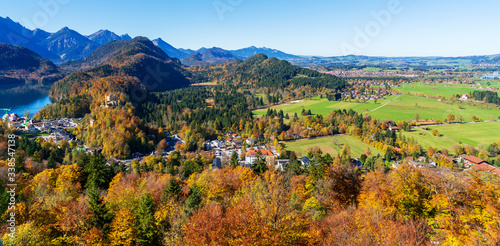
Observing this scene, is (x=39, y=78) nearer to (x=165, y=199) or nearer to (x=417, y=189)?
(x=165, y=199)

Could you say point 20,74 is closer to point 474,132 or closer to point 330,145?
point 330,145

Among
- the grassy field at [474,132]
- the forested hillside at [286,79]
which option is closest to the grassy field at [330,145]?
the grassy field at [474,132]

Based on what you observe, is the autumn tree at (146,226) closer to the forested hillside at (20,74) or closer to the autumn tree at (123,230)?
the autumn tree at (123,230)

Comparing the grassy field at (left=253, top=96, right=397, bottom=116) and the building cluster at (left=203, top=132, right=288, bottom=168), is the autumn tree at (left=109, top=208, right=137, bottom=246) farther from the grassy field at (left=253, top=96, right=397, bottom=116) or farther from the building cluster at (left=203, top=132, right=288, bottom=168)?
the grassy field at (left=253, top=96, right=397, bottom=116)

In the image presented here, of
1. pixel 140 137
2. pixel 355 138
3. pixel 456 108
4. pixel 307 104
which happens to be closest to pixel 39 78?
pixel 140 137

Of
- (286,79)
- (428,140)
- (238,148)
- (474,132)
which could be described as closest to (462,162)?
(428,140)

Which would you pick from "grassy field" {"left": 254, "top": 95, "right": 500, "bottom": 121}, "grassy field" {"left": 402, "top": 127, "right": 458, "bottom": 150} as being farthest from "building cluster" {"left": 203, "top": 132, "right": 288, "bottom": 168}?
"grassy field" {"left": 402, "top": 127, "right": 458, "bottom": 150}

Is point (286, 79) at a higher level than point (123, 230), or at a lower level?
higher
